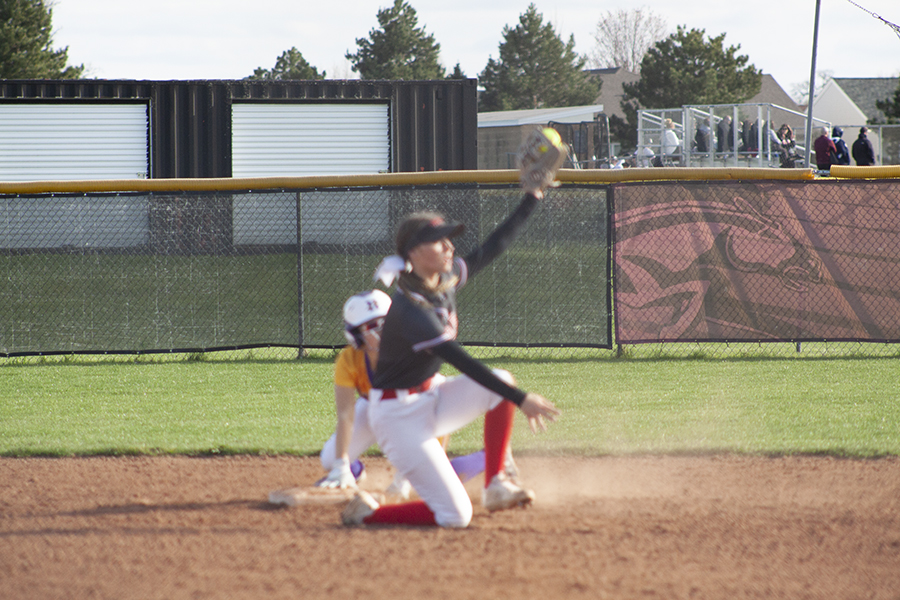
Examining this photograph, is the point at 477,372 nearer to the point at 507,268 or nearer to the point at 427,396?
the point at 427,396

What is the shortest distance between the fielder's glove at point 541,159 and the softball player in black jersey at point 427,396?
814 millimetres

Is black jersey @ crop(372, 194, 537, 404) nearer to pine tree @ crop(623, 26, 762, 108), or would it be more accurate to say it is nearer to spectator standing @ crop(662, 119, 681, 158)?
spectator standing @ crop(662, 119, 681, 158)

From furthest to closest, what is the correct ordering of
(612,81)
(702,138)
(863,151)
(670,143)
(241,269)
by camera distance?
1. (612,81)
2. (670,143)
3. (702,138)
4. (863,151)
5. (241,269)

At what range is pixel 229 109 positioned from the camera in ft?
55.1

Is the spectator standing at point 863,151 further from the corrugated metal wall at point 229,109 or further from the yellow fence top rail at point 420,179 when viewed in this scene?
the yellow fence top rail at point 420,179

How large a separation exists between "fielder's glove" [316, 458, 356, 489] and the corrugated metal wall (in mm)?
12785

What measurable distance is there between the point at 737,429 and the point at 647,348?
2.92 meters

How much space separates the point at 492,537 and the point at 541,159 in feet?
6.45

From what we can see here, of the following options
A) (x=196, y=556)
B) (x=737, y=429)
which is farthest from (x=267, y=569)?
(x=737, y=429)

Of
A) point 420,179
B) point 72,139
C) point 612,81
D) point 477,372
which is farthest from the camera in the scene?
point 612,81

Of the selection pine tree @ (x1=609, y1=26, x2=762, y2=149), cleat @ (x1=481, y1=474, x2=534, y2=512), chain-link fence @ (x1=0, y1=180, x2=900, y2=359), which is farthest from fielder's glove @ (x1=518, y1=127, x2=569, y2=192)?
pine tree @ (x1=609, y1=26, x2=762, y2=149)

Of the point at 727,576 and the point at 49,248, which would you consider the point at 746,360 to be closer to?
the point at 727,576

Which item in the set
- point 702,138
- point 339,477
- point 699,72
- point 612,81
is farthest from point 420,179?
point 612,81

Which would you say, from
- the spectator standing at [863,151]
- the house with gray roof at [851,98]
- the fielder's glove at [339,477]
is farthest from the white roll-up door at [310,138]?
the house with gray roof at [851,98]
